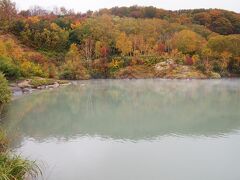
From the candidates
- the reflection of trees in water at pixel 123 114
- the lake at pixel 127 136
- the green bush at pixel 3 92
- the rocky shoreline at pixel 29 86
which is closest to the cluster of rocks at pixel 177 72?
the rocky shoreline at pixel 29 86

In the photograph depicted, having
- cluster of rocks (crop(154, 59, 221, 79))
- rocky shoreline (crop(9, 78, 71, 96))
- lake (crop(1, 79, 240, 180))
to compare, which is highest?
lake (crop(1, 79, 240, 180))

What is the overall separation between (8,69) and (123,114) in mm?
16247

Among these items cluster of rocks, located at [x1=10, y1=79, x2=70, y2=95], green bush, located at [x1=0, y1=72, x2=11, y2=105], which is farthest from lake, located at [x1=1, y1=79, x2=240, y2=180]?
cluster of rocks, located at [x1=10, y1=79, x2=70, y2=95]

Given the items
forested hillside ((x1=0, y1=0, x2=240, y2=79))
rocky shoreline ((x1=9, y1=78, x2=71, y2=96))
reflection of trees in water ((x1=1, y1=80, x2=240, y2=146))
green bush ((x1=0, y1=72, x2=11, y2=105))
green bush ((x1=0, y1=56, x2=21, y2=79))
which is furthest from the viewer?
forested hillside ((x1=0, y1=0, x2=240, y2=79))

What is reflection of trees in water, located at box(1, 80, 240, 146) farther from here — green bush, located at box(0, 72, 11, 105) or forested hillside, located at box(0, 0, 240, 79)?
forested hillside, located at box(0, 0, 240, 79)

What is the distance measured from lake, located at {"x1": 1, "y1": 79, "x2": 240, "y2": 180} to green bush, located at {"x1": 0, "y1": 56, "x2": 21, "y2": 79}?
200 inches

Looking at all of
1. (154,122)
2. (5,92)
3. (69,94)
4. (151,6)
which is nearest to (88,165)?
(154,122)

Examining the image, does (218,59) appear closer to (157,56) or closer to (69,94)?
(157,56)

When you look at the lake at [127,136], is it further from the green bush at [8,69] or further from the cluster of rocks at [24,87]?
the green bush at [8,69]

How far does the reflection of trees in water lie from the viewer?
19.2 meters

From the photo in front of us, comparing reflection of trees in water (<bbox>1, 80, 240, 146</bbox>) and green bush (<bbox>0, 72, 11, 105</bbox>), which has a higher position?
green bush (<bbox>0, 72, 11, 105</bbox>)

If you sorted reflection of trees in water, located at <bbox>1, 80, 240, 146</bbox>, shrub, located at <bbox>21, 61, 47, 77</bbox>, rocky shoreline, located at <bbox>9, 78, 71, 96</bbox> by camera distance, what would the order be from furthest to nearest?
shrub, located at <bbox>21, 61, 47, 77</bbox>
rocky shoreline, located at <bbox>9, 78, 71, 96</bbox>
reflection of trees in water, located at <bbox>1, 80, 240, 146</bbox>

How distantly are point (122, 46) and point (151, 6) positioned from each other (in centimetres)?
5173

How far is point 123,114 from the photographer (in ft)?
80.6
